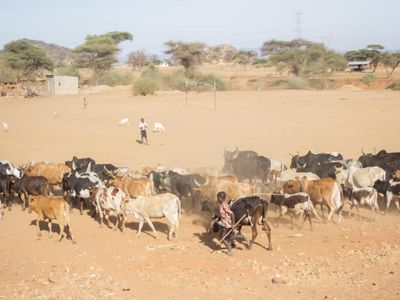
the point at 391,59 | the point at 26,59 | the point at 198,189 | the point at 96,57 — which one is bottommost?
the point at 198,189

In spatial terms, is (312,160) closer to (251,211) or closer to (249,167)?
(249,167)

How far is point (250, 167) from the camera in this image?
1662cm

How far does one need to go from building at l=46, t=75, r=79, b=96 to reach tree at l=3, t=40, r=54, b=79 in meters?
12.4

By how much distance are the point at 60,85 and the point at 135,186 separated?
129 ft

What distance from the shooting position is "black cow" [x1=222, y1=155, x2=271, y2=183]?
644 inches

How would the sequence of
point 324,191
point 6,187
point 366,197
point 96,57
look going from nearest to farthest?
1. point 324,191
2. point 366,197
3. point 6,187
4. point 96,57

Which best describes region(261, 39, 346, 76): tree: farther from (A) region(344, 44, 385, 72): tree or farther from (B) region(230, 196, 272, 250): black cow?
(B) region(230, 196, 272, 250): black cow

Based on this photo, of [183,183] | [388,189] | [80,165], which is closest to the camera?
[388,189]

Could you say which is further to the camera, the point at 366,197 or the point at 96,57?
the point at 96,57

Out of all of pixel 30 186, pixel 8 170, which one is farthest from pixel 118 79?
pixel 30 186

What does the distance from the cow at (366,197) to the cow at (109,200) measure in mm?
5875

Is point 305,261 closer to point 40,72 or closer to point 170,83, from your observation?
point 170,83

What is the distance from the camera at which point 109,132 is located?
2808 centimetres

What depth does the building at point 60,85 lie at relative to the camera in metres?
49.6
